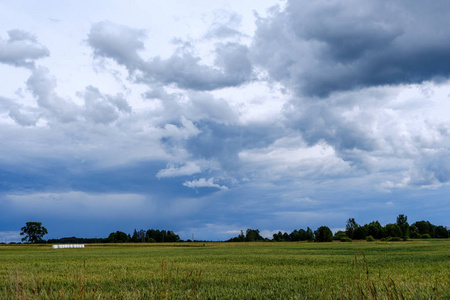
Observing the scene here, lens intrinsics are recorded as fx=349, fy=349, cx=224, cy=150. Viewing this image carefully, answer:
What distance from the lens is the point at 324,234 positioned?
15475 centimetres

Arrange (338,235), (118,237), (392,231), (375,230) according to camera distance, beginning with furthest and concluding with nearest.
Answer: (118,237) < (375,230) < (392,231) < (338,235)

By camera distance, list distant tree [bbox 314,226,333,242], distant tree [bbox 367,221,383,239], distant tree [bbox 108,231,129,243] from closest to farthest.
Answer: distant tree [bbox 314,226,333,242]
distant tree [bbox 367,221,383,239]
distant tree [bbox 108,231,129,243]

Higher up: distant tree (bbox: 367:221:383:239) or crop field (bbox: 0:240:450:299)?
crop field (bbox: 0:240:450:299)

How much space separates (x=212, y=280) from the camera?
36.0 feet

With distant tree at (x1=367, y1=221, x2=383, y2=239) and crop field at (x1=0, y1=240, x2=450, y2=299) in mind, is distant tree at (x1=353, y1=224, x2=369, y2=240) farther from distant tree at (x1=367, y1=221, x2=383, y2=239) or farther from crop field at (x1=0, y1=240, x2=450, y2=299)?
crop field at (x1=0, y1=240, x2=450, y2=299)

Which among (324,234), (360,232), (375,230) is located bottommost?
(360,232)

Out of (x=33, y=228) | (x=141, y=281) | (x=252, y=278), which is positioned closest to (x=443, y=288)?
(x=252, y=278)

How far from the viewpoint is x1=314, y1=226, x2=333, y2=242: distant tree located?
504 ft

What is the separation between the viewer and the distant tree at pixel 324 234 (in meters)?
154

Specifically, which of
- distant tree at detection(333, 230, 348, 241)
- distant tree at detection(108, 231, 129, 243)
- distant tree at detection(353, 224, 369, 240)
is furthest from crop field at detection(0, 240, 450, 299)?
distant tree at detection(108, 231, 129, 243)

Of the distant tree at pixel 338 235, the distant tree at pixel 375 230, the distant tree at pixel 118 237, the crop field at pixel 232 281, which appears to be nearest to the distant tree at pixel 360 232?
the distant tree at pixel 375 230

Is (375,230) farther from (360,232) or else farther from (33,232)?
(33,232)

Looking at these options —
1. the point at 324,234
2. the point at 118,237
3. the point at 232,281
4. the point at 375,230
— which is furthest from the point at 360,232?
the point at 232,281

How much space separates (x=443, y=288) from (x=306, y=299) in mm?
4039
